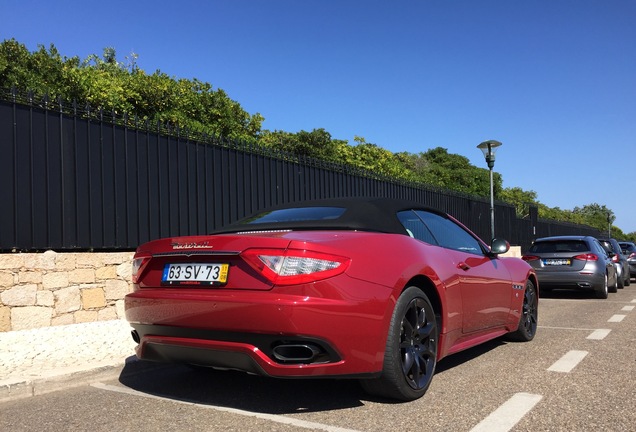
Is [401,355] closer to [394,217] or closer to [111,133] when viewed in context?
[394,217]

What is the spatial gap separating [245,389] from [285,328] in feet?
4.64

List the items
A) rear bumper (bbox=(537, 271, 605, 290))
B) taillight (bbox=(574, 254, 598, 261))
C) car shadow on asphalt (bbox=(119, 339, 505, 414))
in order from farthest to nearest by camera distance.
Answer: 1. taillight (bbox=(574, 254, 598, 261))
2. rear bumper (bbox=(537, 271, 605, 290))
3. car shadow on asphalt (bbox=(119, 339, 505, 414))

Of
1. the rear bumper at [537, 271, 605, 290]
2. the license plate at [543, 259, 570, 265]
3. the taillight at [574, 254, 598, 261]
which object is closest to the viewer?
the rear bumper at [537, 271, 605, 290]

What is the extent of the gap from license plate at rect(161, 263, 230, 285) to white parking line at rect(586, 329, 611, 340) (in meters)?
5.09

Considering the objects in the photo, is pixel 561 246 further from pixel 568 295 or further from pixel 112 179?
pixel 112 179

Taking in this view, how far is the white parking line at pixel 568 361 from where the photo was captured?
16.2 ft

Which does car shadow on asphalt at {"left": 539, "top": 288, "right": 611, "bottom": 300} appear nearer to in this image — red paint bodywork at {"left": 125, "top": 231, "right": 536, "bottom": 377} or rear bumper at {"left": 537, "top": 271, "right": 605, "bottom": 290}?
rear bumper at {"left": 537, "top": 271, "right": 605, "bottom": 290}

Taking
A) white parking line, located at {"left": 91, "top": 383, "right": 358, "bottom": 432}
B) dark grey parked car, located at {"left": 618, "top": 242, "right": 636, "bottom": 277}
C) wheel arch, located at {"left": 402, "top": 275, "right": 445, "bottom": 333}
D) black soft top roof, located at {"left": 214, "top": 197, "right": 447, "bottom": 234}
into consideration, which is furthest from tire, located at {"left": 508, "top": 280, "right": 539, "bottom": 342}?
dark grey parked car, located at {"left": 618, "top": 242, "right": 636, "bottom": 277}

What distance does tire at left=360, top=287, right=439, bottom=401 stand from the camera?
12.1 feet

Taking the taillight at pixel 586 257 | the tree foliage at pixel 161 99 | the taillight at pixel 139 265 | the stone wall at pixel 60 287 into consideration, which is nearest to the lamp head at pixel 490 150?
the tree foliage at pixel 161 99

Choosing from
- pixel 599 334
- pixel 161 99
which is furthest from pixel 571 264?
pixel 161 99

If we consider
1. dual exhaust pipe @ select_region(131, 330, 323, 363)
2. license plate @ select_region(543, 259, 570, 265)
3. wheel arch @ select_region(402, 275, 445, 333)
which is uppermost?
wheel arch @ select_region(402, 275, 445, 333)

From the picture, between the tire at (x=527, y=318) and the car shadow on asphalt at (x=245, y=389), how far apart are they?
1220 millimetres

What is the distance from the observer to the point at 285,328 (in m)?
3.28
